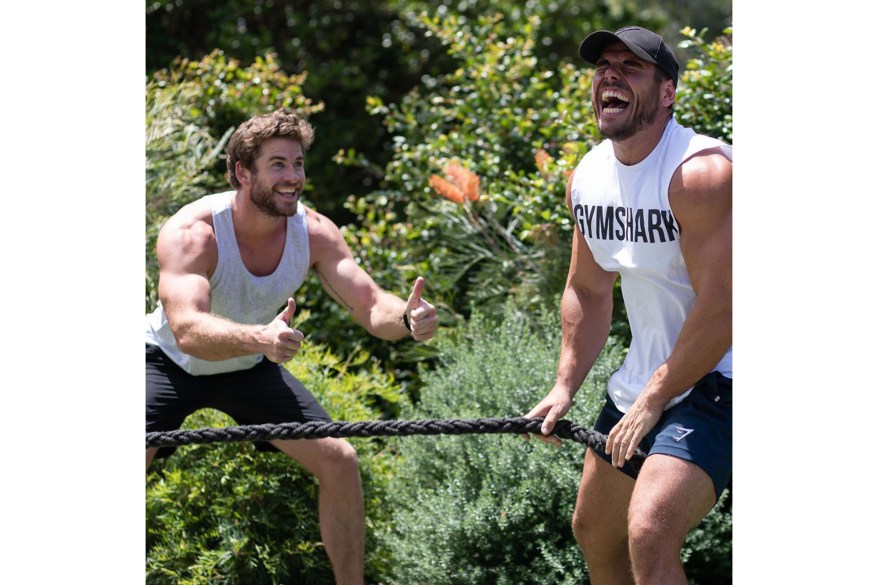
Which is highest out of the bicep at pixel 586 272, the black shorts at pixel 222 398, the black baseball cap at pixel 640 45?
the black baseball cap at pixel 640 45

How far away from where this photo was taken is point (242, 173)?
132 inches

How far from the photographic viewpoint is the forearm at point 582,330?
117 inches

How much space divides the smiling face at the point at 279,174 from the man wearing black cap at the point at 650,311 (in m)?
0.85

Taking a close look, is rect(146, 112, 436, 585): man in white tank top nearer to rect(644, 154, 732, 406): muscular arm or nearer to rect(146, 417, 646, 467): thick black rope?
rect(146, 417, 646, 467): thick black rope

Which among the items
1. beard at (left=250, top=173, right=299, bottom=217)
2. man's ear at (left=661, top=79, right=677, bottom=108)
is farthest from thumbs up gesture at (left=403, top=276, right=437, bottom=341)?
man's ear at (left=661, top=79, right=677, bottom=108)

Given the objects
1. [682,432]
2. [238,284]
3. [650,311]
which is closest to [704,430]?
[682,432]

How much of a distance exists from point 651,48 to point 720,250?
52cm

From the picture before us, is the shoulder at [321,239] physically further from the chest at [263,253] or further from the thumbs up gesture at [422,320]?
the thumbs up gesture at [422,320]

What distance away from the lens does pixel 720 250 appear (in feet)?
8.05

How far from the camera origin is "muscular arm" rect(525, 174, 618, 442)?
295 centimetres

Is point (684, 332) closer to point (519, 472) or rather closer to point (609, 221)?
point (609, 221)

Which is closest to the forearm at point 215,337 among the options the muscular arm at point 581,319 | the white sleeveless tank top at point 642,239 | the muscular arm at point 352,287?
the muscular arm at point 352,287

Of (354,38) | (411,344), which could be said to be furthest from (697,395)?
(354,38)
